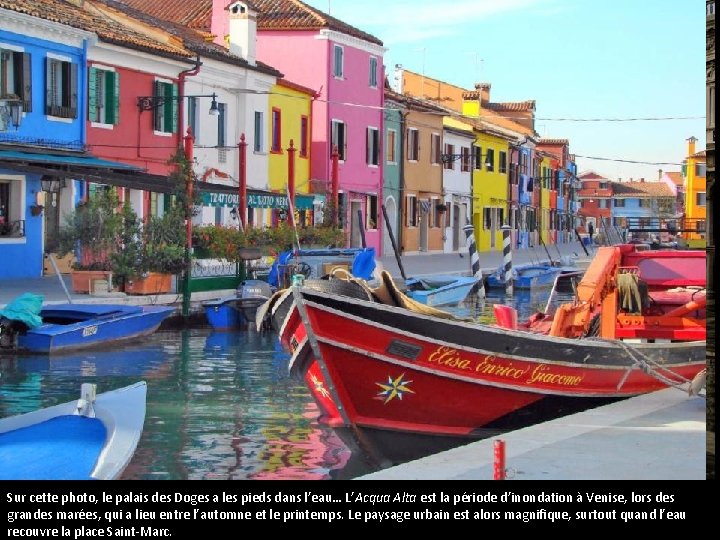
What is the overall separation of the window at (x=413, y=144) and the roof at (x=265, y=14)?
7.56 metres

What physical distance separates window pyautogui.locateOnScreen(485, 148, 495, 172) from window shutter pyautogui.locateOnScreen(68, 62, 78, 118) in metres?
36.7

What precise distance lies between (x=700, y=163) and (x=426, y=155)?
159 feet

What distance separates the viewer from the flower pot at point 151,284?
81.7 ft

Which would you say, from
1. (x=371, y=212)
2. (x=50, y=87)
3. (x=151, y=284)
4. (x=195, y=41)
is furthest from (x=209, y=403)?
(x=371, y=212)

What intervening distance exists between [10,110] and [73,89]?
12.4 ft

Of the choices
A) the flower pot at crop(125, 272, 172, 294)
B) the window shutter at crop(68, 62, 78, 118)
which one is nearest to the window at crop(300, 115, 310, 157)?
the window shutter at crop(68, 62, 78, 118)

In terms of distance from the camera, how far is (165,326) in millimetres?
24609

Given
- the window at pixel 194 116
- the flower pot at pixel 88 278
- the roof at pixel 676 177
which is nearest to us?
the flower pot at pixel 88 278

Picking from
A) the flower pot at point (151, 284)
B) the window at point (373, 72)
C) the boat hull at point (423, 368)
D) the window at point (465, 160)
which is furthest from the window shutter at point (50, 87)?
the window at point (465, 160)

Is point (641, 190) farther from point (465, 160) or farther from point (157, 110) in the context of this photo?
point (157, 110)

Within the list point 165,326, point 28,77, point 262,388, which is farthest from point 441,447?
point 28,77

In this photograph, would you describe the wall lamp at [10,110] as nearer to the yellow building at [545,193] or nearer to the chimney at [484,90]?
the chimney at [484,90]
